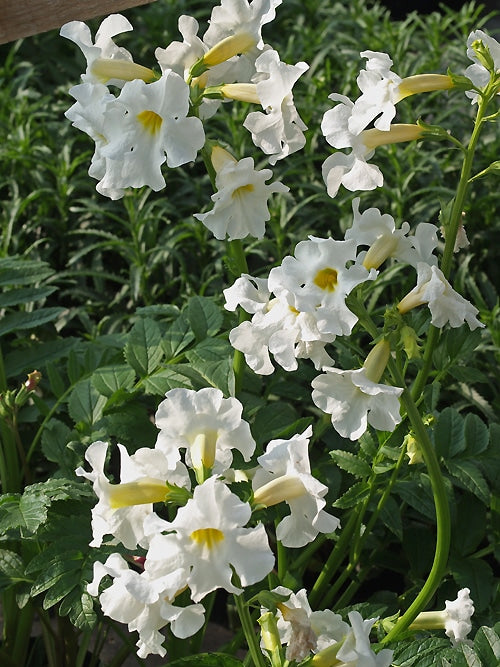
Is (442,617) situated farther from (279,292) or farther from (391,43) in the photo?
(391,43)

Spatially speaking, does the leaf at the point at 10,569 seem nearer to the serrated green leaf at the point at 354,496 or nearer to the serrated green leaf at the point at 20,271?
the serrated green leaf at the point at 354,496

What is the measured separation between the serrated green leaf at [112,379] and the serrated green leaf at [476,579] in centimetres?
70

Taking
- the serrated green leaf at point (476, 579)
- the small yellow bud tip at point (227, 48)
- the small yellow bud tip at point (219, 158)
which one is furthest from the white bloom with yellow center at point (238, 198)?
the serrated green leaf at point (476, 579)

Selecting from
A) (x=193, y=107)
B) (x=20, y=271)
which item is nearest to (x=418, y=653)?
(x=193, y=107)

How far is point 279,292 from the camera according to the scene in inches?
48.2

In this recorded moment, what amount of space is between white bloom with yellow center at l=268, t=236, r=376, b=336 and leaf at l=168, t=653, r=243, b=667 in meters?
0.46

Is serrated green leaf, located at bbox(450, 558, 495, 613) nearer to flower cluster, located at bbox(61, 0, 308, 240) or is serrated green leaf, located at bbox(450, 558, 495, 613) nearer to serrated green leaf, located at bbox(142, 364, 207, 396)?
serrated green leaf, located at bbox(142, 364, 207, 396)

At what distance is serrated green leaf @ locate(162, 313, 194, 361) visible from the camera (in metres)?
1.88

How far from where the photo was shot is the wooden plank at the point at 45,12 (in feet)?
6.16

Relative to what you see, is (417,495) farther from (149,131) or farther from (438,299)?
(149,131)

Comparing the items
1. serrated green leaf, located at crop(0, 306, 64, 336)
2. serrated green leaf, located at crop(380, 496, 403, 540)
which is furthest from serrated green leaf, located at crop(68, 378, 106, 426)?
serrated green leaf, located at crop(380, 496, 403, 540)

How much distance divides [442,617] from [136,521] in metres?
0.51

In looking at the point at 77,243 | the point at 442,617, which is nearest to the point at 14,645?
the point at 442,617

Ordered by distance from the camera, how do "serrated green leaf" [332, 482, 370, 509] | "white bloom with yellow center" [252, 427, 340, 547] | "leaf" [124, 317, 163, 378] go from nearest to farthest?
1. "white bloom with yellow center" [252, 427, 340, 547]
2. "serrated green leaf" [332, 482, 370, 509]
3. "leaf" [124, 317, 163, 378]
